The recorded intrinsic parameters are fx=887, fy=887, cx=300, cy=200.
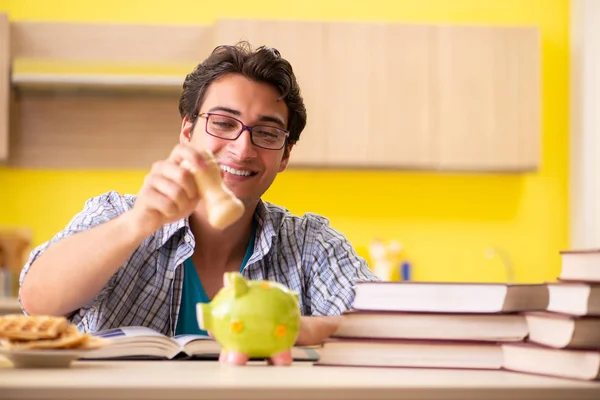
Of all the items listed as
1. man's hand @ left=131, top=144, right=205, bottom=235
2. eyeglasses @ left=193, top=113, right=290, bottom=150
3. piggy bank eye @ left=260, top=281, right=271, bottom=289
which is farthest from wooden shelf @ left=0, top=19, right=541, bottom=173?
piggy bank eye @ left=260, top=281, right=271, bottom=289

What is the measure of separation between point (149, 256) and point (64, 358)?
82 centimetres

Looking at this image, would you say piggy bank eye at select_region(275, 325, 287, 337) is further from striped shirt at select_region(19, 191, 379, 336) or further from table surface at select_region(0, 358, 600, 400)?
striped shirt at select_region(19, 191, 379, 336)

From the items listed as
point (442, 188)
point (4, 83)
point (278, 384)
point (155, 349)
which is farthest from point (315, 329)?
point (442, 188)

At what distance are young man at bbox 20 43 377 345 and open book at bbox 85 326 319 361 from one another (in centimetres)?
33

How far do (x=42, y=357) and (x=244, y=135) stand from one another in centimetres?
96

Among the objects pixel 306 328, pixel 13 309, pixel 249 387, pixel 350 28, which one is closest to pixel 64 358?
pixel 249 387

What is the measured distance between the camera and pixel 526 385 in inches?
39.8

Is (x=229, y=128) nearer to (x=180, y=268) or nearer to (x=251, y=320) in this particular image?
(x=180, y=268)

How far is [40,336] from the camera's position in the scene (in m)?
1.17

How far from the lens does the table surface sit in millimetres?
941

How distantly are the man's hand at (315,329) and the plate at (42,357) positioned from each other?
544 mm

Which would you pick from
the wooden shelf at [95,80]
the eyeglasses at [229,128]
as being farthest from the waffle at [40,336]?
the wooden shelf at [95,80]

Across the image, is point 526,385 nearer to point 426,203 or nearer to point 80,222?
point 80,222

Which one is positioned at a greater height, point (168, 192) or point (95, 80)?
point (95, 80)
